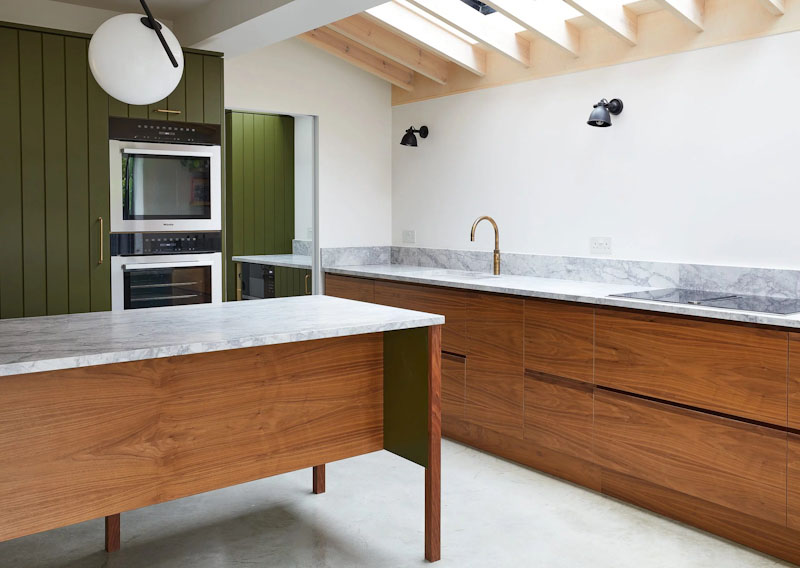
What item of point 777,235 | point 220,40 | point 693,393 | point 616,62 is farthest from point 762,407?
point 220,40

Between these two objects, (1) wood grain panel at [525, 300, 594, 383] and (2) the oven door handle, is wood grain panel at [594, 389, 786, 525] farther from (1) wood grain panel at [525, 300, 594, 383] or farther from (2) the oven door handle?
(2) the oven door handle

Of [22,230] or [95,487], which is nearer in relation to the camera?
[95,487]

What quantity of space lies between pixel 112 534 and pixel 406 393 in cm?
126

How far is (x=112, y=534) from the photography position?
277 centimetres

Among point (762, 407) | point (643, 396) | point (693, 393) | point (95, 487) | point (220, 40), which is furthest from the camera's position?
point (220, 40)

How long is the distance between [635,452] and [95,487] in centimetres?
Answer: 220

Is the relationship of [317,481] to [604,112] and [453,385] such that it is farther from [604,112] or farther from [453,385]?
[604,112]

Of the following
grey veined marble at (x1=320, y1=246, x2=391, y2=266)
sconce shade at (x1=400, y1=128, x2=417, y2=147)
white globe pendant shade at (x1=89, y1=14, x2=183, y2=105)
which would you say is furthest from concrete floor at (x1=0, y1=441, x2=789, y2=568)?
sconce shade at (x1=400, y1=128, x2=417, y2=147)

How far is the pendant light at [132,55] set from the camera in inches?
79.2

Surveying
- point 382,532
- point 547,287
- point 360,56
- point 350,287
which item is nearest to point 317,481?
point 382,532

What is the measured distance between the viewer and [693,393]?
2928 mm

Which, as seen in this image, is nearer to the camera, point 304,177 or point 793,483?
point 793,483

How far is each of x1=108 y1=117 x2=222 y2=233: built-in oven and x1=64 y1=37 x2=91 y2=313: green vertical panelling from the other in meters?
0.14

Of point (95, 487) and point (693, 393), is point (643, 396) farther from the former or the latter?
point (95, 487)
